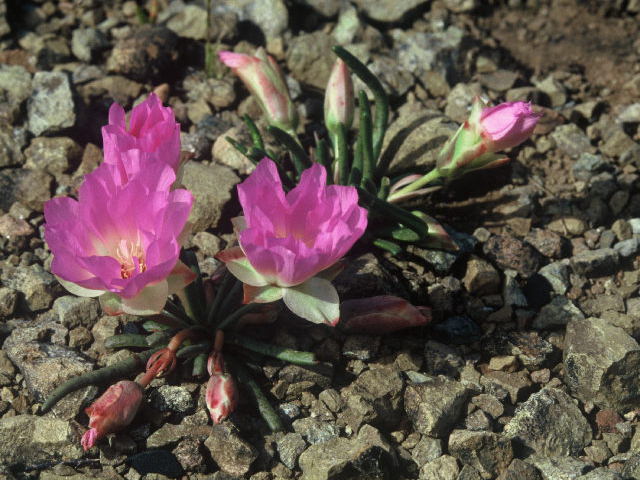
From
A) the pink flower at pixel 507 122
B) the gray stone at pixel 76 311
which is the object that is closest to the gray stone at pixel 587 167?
the pink flower at pixel 507 122

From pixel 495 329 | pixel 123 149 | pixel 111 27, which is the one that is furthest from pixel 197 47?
pixel 495 329

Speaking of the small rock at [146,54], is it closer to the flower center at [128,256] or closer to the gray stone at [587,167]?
the flower center at [128,256]

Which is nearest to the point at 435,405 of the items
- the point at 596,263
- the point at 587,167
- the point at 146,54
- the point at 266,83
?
the point at 596,263

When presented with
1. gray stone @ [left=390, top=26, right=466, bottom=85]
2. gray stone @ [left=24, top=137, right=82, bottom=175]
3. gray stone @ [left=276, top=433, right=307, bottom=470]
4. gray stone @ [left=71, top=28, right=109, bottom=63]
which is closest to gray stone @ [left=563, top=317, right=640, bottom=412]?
gray stone @ [left=276, top=433, right=307, bottom=470]

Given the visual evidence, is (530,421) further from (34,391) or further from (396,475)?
(34,391)

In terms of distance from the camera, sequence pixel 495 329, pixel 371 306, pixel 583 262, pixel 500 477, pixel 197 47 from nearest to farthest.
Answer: pixel 500 477
pixel 371 306
pixel 495 329
pixel 583 262
pixel 197 47
